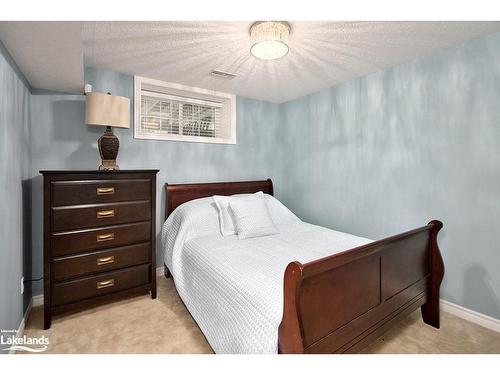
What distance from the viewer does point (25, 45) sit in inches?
59.6

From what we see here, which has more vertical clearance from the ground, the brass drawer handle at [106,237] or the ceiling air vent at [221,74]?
the ceiling air vent at [221,74]

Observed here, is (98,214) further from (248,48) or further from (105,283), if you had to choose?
(248,48)

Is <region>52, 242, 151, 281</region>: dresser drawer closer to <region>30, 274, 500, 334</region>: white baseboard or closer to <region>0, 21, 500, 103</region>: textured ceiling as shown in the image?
<region>30, 274, 500, 334</region>: white baseboard

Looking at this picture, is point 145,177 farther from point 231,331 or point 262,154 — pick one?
point 262,154

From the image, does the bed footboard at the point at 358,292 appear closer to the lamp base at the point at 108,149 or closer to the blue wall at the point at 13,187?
the blue wall at the point at 13,187

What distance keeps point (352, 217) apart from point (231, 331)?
201cm

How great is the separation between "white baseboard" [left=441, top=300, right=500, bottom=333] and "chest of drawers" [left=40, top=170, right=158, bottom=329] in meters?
2.67

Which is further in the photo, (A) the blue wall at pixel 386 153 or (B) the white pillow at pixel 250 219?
(B) the white pillow at pixel 250 219

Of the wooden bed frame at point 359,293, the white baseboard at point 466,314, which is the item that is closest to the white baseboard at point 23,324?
the white baseboard at point 466,314

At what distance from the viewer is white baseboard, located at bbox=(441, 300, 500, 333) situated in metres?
1.95

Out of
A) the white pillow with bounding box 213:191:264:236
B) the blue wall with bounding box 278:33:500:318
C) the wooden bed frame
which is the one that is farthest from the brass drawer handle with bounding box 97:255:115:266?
the blue wall with bounding box 278:33:500:318

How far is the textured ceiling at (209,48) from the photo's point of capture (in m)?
1.59
